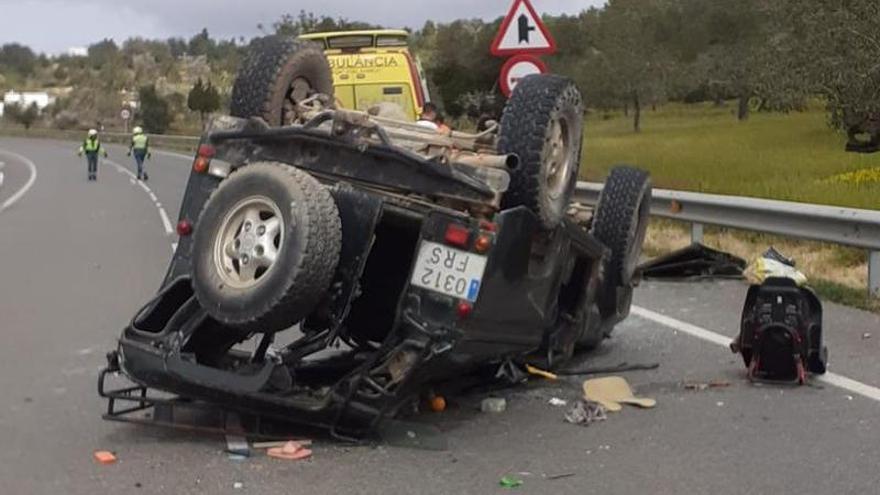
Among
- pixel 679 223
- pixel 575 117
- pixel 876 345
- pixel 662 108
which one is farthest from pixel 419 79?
pixel 662 108

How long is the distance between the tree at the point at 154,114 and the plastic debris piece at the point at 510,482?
84920 millimetres

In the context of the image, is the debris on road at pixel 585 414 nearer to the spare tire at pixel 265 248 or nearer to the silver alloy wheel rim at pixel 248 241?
the spare tire at pixel 265 248

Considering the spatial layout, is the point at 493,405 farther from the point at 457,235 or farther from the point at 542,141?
the point at 542,141

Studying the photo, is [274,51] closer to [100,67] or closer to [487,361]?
[487,361]

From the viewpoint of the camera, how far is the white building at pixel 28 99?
134m

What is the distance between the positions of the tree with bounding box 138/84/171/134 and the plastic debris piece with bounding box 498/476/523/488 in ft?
279

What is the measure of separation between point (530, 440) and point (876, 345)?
3.51 m

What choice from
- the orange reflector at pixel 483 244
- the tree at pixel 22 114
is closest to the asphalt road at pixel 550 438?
the orange reflector at pixel 483 244

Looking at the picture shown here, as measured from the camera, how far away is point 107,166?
1935 inches

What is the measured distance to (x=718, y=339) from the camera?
878 centimetres

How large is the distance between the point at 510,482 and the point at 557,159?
1.79 m

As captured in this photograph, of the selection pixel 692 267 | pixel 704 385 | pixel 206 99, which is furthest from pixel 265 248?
pixel 206 99

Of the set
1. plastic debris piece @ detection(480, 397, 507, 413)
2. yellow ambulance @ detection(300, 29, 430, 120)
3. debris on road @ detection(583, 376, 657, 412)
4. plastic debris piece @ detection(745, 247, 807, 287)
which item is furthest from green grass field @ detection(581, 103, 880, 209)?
plastic debris piece @ detection(480, 397, 507, 413)

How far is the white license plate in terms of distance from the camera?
18.7 feet
